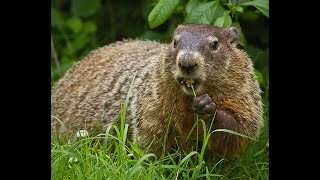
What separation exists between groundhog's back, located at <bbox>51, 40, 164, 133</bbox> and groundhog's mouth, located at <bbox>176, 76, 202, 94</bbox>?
2.62 feet

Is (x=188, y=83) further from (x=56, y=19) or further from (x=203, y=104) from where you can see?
(x=56, y=19)

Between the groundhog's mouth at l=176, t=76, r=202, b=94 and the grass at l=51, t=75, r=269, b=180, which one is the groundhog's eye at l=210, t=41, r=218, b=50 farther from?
the grass at l=51, t=75, r=269, b=180

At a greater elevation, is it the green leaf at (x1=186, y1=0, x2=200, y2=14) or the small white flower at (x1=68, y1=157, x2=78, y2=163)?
the green leaf at (x1=186, y1=0, x2=200, y2=14)

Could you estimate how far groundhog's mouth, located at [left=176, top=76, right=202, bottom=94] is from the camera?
3406 mm

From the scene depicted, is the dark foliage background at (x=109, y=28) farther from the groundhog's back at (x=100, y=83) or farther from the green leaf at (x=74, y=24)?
the groundhog's back at (x=100, y=83)

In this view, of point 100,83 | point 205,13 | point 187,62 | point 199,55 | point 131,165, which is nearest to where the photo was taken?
point 187,62

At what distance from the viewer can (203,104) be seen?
3395mm

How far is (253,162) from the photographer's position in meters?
4.14

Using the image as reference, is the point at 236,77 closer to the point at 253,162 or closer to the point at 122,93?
the point at 253,162

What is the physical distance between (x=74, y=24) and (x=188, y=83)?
3457mm

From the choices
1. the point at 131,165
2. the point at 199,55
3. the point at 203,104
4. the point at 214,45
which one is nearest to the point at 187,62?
the point at 199,55

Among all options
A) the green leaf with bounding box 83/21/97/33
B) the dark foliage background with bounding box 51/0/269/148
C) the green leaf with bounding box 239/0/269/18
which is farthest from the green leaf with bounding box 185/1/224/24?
the green leaf with bounding box 83/21/97/33

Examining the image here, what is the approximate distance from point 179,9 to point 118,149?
1.76m
